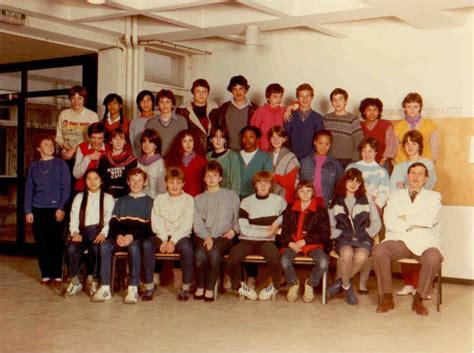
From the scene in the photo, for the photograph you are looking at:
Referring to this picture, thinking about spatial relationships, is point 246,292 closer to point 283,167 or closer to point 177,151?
point 283,167

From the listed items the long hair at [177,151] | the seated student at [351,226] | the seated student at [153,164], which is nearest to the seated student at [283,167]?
the seated student at [351,226]

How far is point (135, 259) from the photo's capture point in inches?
208

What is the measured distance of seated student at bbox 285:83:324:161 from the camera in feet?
19.7

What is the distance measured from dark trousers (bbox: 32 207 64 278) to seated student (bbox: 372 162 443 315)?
2.63m

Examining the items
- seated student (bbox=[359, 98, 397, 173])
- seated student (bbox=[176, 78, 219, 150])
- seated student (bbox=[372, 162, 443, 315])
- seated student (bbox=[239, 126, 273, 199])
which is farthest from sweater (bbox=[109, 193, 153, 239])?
seated student (bbox=[359, 98, 397, 173])

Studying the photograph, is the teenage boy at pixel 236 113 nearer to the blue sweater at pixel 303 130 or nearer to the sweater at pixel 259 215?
the blue sweater at pixel 303 130

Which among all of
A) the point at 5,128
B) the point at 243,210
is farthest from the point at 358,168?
the point at 5,128

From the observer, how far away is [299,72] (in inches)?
283

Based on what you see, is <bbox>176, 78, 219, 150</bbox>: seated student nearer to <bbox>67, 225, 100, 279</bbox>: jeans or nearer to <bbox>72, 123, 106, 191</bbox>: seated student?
<bbox>72, 123, 106, 191</bbox>: seated student

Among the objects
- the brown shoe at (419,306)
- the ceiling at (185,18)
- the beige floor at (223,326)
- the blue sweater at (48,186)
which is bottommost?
the beige floor at (223,326)

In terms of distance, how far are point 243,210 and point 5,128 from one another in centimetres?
393

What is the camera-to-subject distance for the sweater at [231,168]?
18.9ft

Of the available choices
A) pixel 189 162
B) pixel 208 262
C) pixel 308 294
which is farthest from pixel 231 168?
pixel 308 294

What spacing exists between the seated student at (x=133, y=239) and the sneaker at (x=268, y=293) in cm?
83
